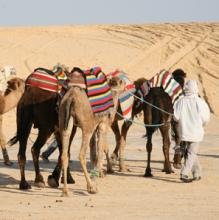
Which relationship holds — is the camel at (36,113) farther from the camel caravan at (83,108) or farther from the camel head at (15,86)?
the camel head at (15,86)

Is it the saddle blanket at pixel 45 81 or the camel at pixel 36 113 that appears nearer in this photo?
the camel at pixel 36 113

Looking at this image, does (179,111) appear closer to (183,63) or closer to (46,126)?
(46,126)

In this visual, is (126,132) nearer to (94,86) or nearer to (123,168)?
(123,168)

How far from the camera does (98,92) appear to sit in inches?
432

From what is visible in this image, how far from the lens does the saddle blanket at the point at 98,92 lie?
425 inches

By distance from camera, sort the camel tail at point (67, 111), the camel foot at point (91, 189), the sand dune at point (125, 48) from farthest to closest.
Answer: the sand dune at point (125, 48), the camel foot at point (91, 189), the camel tail at point (67, 111)

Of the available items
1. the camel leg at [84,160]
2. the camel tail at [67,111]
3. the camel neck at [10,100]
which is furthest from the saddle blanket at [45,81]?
the camel neck at [10,100]

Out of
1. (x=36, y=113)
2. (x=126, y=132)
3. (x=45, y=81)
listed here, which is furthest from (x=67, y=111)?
(x=126, y=132)

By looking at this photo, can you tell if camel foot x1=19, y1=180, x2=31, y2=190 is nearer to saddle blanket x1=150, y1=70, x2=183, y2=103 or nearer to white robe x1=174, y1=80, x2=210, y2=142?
white robe x1=174, y1=80, x2=210, y2=142

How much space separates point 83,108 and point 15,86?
3.40m

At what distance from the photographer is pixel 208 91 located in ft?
94.3

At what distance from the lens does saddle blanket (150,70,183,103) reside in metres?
13.2

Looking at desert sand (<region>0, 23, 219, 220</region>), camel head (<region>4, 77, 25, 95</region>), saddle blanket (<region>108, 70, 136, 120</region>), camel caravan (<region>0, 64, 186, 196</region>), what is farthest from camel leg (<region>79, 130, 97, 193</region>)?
camel head (<region>4, 77, 25, 95</region>)

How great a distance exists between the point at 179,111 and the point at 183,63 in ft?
72.5
